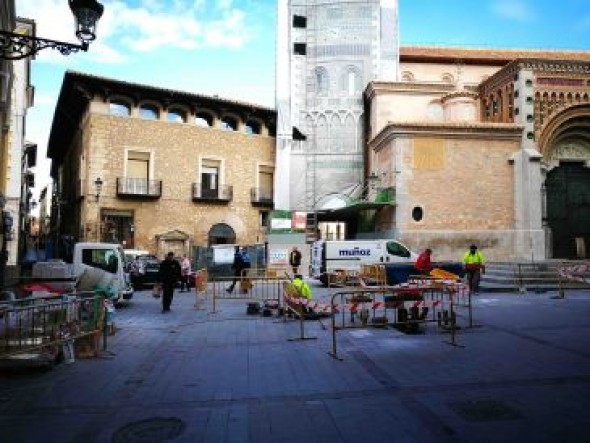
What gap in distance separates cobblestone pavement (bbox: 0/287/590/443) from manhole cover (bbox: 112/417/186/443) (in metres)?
0.02

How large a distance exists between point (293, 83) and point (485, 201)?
45.3 ft

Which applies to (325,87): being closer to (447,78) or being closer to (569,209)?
(447,78)

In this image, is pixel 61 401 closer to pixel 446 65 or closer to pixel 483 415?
pixel 483 415

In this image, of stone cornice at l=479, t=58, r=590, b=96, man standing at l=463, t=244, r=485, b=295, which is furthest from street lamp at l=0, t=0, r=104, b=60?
stone cornice at l=479, t=58, r=590, b=96

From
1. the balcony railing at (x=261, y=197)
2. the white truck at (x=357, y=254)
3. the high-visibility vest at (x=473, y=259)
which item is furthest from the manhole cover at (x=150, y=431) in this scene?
the balcony railing at (x=261, y=197)

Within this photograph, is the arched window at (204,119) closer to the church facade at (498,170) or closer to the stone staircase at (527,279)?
the church facade at (498,170)

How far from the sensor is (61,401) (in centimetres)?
568

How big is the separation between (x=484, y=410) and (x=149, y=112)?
30127 mm

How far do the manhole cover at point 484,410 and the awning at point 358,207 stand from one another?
63.2 ft

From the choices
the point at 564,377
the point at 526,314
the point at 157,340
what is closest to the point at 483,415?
the point at 564,377

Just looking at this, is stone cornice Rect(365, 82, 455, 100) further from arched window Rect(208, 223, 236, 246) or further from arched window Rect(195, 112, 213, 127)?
arched window Rect(208, 223, 236, 246)

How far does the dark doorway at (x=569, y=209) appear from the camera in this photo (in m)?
25.4

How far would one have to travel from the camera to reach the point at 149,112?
31.8 meters

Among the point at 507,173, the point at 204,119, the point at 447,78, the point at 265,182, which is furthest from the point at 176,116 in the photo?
the point at 507,173
